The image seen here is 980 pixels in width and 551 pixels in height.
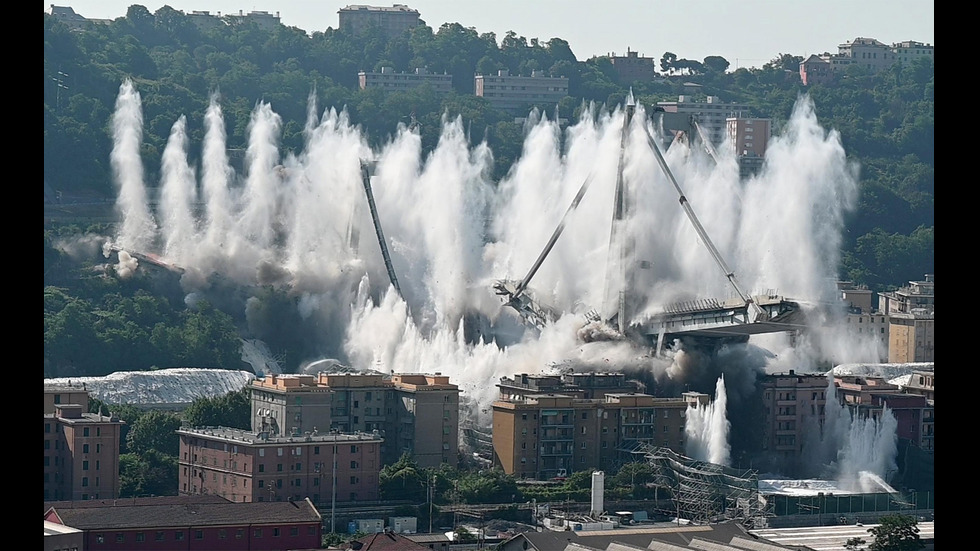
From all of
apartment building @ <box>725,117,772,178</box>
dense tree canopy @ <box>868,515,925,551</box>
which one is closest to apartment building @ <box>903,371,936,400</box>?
dense tree canopy @ <box>868,515,925,551</box>

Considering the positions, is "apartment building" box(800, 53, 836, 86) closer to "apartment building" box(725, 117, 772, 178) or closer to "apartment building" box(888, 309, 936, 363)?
"apartment building" box(725, 117, 772, 178)

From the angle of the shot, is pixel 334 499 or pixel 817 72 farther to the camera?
pixel 817 72

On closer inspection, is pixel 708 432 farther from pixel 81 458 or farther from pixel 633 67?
pixel 633 67

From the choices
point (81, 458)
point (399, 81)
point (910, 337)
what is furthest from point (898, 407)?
point (399, 81)

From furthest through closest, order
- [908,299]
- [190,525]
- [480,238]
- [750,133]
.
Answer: [750,133] → [908,299] → [480,238] → [190,525]

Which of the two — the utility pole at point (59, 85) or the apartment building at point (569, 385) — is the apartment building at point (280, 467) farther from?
the utility pole at point (59, 85)

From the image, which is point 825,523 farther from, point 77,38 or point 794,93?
point 794,93
